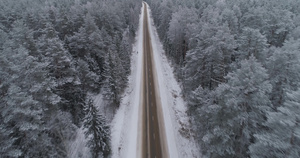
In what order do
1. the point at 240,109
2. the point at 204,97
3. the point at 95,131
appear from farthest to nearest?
1. the point at 204,97
2. the point at 95,131
3. the point at 240,109

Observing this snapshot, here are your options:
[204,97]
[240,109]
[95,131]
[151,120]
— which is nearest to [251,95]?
[240,109]

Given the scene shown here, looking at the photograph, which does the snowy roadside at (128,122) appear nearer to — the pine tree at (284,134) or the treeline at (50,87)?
the treeline at (50,87)

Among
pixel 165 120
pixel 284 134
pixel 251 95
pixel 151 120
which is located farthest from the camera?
pixel 165 120

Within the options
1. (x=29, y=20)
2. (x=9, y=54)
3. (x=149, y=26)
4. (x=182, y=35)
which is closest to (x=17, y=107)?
(x=9, y=54)

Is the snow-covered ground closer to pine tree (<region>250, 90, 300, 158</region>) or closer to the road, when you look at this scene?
the road

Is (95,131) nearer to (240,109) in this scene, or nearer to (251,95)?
(240,109)
